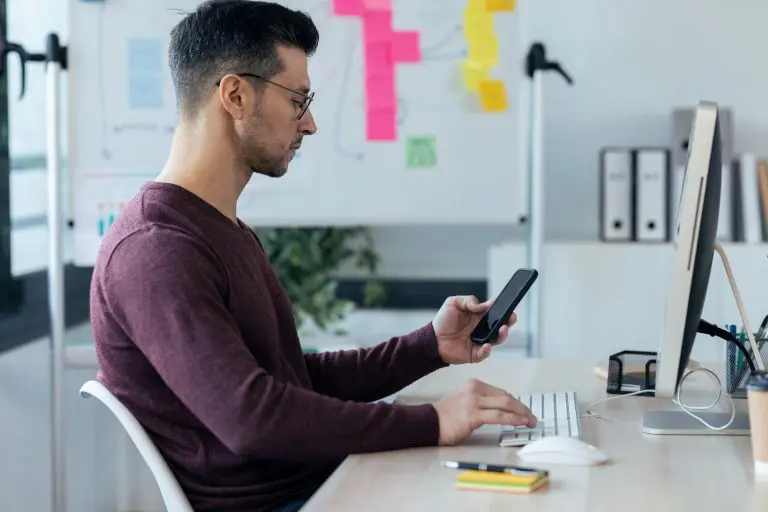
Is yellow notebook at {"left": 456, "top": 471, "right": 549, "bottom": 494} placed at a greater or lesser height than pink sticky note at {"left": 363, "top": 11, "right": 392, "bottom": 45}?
lesser

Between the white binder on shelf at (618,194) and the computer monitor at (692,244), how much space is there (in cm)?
168

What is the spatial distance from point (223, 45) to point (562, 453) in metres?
0.79

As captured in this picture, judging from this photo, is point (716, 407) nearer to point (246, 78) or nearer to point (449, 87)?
point (246, 78)

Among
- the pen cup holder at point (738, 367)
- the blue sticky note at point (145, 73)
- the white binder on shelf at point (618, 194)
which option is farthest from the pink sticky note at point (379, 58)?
the pen cup holder at point (738, 367)

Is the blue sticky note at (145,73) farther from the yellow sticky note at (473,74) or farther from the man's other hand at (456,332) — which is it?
the man's other hand at (456,332)

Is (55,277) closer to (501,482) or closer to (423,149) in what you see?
(423,149)

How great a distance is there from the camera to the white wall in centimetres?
332

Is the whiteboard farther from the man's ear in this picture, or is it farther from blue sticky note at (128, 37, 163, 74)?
the man's ear

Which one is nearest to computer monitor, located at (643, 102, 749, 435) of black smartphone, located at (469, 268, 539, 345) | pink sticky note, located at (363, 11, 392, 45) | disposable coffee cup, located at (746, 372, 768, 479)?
disposable coffee cup, located at (746, 372, 768, 479)

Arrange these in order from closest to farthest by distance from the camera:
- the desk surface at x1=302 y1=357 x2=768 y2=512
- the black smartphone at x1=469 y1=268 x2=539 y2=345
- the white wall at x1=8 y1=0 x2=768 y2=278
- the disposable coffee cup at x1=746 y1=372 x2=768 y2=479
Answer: the desk surface at x1=302 y1=357 x2=768 y2=512
the disposable coffee cup at x1=746 y1=372 x2=768 y2=479
the black smartphone at x1=469 y1=268 x2=539 y2=345
the white wall at x1=8 y1=0 x2=768 y2=278

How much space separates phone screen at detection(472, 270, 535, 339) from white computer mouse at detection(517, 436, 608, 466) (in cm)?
34

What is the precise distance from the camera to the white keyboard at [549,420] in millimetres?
1444

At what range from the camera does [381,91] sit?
2.94 meters

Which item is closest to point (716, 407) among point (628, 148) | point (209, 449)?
point (209, 449)
